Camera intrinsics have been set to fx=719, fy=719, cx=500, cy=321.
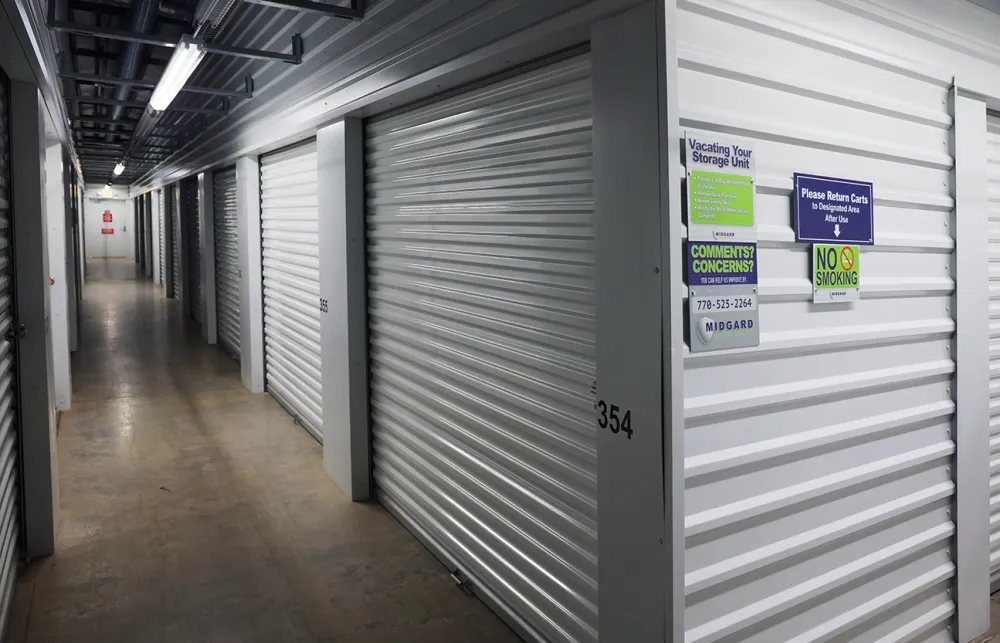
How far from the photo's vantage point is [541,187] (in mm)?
3080

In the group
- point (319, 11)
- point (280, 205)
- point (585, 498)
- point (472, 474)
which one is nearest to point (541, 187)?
point (585, 498)

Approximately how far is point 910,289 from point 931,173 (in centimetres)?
55

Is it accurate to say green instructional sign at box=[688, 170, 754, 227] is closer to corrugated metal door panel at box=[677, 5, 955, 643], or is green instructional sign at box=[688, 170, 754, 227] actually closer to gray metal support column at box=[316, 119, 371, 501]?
corrugated metal door panel at box=[677, 5, 955, 643]

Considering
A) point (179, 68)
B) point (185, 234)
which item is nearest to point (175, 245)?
point (185, 234)

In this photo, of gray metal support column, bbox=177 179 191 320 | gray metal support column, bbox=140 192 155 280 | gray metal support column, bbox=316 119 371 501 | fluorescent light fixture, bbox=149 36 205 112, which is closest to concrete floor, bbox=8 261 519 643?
gray metal support column, bbox=316 119 371 501

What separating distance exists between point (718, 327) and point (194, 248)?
522 inches

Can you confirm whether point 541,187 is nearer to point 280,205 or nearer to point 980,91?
point 980,91

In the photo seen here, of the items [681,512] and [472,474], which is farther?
[472,474]

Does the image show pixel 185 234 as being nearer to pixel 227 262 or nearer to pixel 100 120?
pixel 100 120

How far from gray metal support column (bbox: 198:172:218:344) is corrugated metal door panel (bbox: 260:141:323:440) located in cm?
316

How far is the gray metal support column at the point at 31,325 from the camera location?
4090 millimetres

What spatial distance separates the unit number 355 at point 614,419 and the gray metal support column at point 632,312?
0.05ft

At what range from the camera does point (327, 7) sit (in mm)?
4082

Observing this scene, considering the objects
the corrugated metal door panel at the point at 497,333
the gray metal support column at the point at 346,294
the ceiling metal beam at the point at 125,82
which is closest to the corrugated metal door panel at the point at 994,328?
the corrugated metal door panel at the point at 497,333
